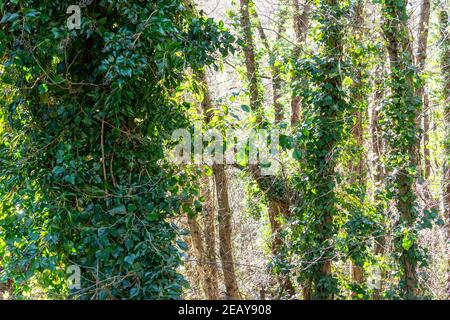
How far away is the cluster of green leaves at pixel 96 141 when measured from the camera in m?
3.91

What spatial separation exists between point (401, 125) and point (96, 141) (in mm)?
2707

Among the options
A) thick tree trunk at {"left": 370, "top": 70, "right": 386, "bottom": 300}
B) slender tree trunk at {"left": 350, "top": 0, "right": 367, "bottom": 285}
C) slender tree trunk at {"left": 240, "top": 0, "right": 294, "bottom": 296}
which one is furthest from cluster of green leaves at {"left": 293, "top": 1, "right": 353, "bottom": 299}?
slender tree trunk at {"left": 240, "top": 0, "right": 294, "bottom": 296}

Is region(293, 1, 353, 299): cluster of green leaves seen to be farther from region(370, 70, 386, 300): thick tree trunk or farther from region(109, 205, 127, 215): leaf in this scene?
region(109, 205, 127, 215): leaf

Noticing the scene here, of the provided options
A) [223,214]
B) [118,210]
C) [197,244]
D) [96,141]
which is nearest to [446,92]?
[223,214]

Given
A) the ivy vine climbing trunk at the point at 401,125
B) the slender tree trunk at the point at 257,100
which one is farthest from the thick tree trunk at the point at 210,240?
the ivy vine climbing trunk at the point at 401,125

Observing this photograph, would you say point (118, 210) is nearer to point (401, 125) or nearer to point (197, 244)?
point (401, 125)

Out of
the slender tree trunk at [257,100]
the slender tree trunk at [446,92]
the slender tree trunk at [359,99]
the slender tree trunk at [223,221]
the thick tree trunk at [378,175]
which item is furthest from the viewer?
the slender tree trunk at [446,92]

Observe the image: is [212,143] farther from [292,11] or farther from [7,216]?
[292,11]

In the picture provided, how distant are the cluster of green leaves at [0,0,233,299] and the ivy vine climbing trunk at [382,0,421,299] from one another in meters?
1.79

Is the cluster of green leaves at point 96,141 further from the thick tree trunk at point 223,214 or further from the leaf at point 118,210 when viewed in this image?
the thick tree trunk at point 223,214

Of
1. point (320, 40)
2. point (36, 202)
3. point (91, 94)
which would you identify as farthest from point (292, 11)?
point (36, 202)

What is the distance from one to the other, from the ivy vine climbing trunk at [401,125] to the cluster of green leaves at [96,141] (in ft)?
5.88

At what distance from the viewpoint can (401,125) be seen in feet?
16.9

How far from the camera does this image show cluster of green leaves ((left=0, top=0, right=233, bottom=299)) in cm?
391
